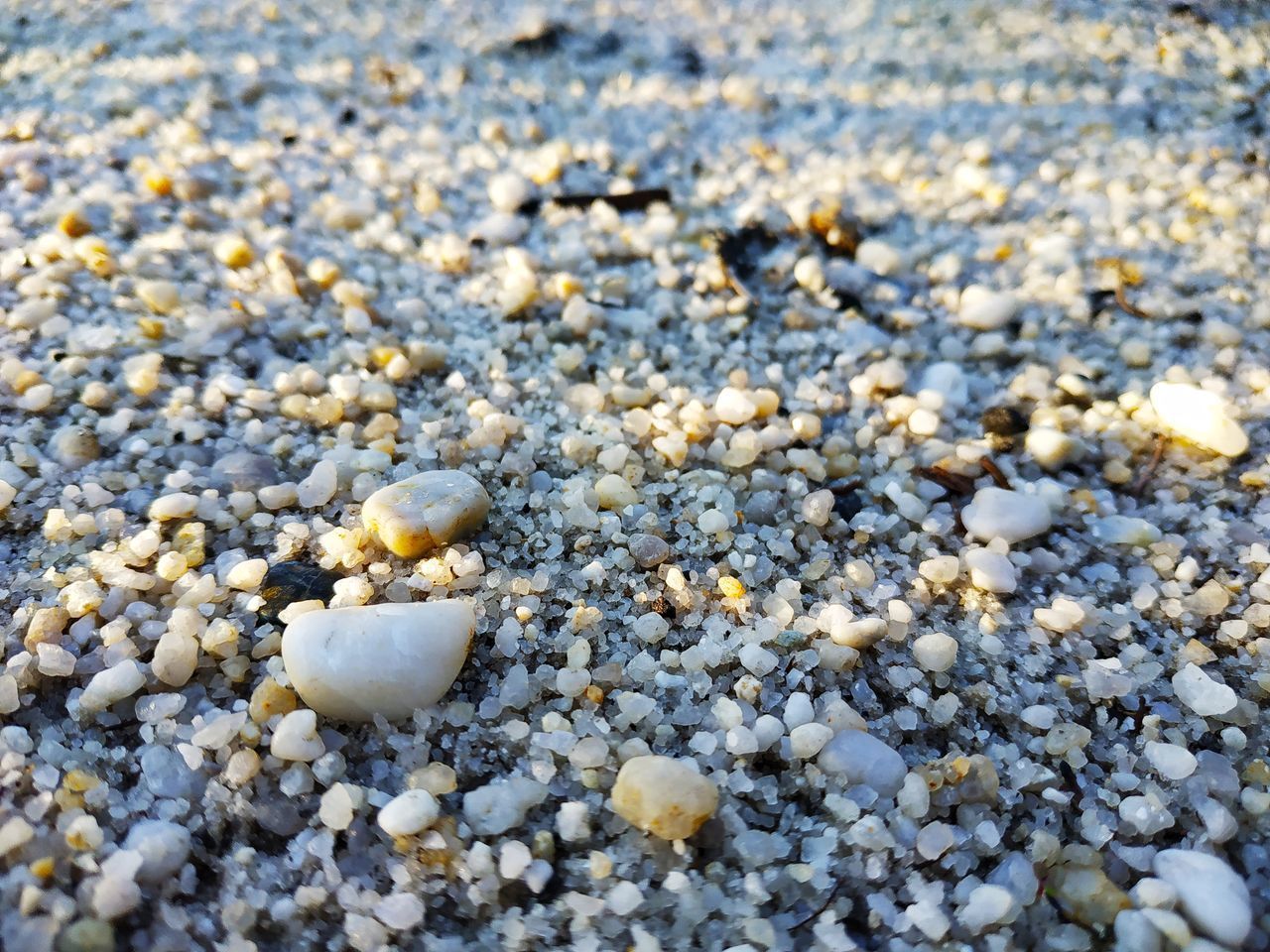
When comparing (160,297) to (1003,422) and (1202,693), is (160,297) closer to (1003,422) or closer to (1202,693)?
(1003,422)

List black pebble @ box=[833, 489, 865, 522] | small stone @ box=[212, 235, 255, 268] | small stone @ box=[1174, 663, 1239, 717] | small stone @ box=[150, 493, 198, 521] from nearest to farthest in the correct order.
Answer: small stone @ box=[1174, 663, 1239, 717]
small stone @ box=[150, 493, 198, 521]
black pebble @ box=[833, 489, 865, 522]
small stone @ box=[212, 235, 255, 268]

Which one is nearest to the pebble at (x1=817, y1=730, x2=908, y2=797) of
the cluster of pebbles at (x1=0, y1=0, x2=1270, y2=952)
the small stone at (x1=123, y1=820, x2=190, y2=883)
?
the cluster of pebbles at (x1=0, y1=0, x2=1270, y2=952)

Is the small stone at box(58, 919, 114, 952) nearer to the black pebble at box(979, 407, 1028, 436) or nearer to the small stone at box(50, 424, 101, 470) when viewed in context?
the small stone at box(50, 424, 101, 470)

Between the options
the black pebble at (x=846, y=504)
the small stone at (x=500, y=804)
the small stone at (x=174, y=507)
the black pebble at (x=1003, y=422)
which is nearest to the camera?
the small stone at (x=500, y=804)

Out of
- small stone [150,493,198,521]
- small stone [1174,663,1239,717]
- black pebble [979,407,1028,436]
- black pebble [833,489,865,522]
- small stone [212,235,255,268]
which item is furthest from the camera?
small stone [212,235,255,268]

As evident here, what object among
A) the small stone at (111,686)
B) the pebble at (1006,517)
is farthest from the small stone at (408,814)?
the pebble at (1006,517)

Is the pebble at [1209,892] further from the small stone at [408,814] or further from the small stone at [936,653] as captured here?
the small stone at [408,814]
